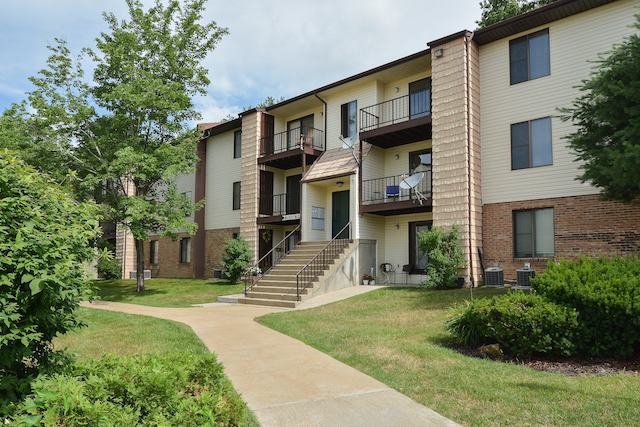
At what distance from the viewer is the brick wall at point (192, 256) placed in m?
24.2

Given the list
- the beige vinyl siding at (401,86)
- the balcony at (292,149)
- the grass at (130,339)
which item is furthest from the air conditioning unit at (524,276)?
the balcony at (292,149)

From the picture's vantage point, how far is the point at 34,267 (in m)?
3.29

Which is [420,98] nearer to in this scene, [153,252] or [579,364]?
[579,364]

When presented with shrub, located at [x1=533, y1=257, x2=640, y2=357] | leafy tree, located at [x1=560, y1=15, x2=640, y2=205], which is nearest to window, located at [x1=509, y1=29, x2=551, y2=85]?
leafy tree, located at [x1=560, y1=15, x2=640, y2=205]

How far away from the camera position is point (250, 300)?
14.9m

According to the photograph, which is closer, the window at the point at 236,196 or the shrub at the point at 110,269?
the window at the point at 236,196

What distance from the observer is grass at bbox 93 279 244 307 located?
637 inches

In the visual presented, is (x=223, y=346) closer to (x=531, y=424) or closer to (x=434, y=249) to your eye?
(x=531, y=424)

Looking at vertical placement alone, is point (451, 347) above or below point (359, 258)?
below

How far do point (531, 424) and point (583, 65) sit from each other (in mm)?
12712

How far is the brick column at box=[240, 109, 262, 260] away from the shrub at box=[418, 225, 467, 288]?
9.48m

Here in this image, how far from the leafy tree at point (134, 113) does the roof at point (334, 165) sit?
17.4 feet

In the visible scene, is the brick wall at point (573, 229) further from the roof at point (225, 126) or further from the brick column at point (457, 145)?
the roof at point (225, 126)

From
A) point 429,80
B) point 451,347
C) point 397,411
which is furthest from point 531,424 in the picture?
point 429,80
